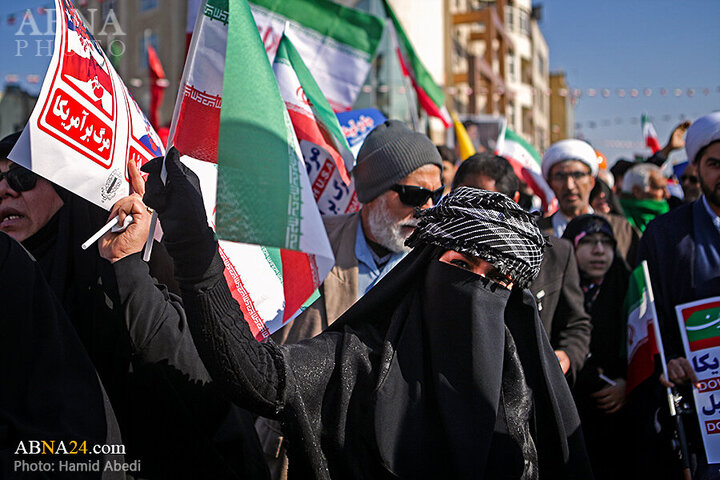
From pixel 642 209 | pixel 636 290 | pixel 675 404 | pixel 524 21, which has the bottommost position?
pixel 675 404

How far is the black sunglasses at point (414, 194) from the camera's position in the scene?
3.33 meters

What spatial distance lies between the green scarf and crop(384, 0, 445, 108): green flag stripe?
198 cm

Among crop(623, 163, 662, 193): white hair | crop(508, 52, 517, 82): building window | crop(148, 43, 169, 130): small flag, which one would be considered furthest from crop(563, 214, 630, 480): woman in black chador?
crop(508, 52, 517, 82): building window

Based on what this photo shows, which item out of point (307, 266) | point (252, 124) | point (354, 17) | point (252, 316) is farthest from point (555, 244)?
point (354, 17)

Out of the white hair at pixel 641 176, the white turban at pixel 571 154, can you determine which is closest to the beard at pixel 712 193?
the white turban at pixel 571 154

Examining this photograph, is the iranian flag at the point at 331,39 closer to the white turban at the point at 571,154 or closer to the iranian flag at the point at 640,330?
the white turban at the point at 571,154

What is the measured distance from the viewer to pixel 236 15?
211cm

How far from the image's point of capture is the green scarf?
5633mm

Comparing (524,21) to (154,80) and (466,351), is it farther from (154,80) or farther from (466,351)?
(466,351)

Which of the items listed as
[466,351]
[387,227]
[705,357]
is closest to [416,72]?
[387,227]

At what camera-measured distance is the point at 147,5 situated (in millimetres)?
25500

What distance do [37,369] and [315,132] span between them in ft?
7.81

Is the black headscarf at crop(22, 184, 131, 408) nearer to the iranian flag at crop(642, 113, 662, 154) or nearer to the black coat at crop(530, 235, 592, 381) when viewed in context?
the black coat at crop(530, 235, 592, 381)

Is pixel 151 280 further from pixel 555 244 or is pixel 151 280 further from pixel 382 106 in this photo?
pixel 382 106
